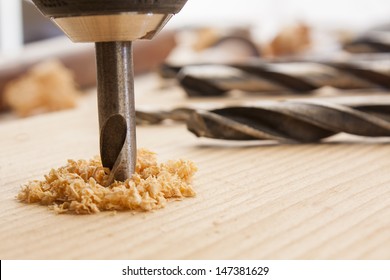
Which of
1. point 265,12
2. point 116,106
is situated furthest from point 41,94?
point 265,12

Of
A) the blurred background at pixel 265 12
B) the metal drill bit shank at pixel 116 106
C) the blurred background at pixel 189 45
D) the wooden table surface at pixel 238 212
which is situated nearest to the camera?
the wooden table surface at pixel 238 212

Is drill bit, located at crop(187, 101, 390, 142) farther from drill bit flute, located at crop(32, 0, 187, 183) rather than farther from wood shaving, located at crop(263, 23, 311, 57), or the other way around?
wood shaving, located at crop(263, 23, 311, 57)

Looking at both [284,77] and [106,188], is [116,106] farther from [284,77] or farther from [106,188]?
[284,77]

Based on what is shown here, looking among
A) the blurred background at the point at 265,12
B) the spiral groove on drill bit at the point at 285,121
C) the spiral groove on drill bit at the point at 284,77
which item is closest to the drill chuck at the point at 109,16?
the spiral groove on drill bit at the point at 285,121

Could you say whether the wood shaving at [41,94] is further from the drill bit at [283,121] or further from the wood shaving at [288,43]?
the wood shaving at [288,43]

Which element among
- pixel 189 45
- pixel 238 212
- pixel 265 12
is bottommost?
pixel 238 212

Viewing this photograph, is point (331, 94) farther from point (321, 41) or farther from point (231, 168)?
point (321, 41)
